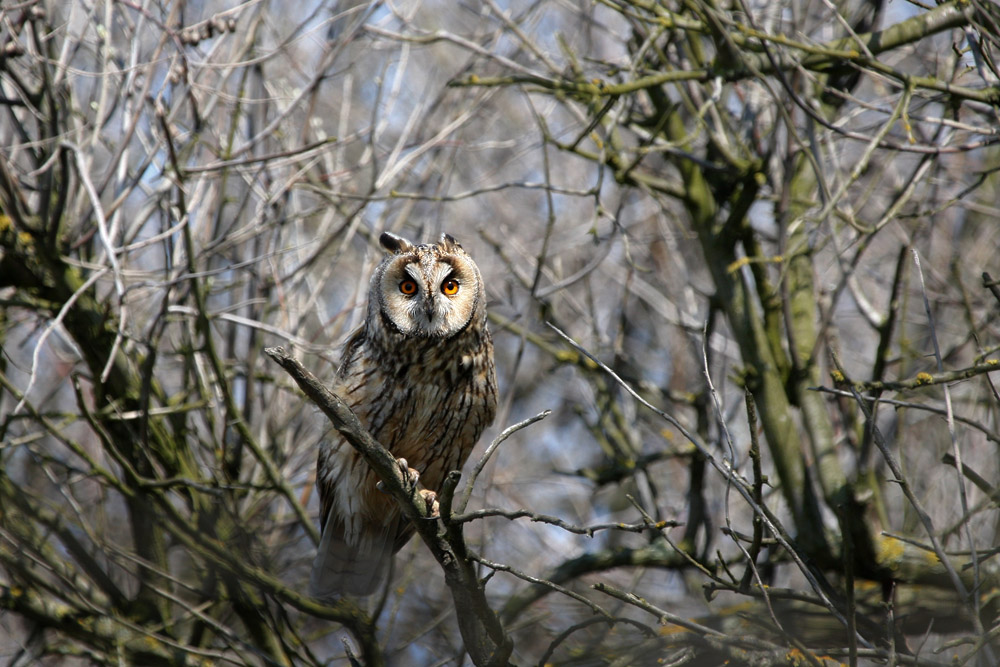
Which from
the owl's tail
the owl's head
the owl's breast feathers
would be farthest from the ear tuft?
the owl's tail

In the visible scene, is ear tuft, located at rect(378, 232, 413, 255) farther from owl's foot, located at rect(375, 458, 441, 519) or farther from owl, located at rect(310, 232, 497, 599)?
owl's foot, located at rect(375, 458, 441, 519)

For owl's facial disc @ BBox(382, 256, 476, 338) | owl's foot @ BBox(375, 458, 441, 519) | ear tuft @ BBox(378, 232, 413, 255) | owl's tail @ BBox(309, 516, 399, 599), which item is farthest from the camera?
owl's tail @ BBox(309, 516, 399, 599)

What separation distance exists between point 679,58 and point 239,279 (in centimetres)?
264

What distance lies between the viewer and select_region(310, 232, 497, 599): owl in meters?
3.37

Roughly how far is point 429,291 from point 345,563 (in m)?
1.29

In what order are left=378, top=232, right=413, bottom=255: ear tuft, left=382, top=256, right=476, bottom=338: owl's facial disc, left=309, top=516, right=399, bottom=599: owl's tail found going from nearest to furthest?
left=382, top=256, right=476, bottom=338: owl's facial disc
left=378, top=232, right=413, bottom=255: ear tuft
left=309, top=516, right=399, bottom=599: owl's tail

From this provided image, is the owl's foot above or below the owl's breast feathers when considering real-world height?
below

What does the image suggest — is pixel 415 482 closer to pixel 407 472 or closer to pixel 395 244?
pixel 407 472

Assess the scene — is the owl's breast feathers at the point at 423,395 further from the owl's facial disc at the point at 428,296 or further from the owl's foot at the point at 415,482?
the owl's foot at the point at 415,482

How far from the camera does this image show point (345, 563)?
369 cm

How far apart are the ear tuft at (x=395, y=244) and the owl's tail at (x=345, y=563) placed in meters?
1.18

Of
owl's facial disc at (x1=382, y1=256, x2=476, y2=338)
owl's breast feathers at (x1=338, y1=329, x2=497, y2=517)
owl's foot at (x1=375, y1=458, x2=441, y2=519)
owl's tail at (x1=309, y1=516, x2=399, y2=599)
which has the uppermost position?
owl's facial disc at (x1=382, y1=256, x2=476, y2=338)

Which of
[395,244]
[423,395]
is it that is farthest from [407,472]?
[395,244]

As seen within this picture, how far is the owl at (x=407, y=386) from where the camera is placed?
11.0ft
